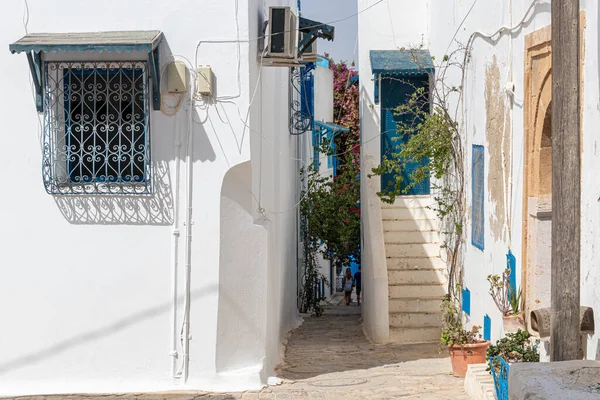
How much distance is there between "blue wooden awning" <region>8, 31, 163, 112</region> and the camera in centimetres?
842

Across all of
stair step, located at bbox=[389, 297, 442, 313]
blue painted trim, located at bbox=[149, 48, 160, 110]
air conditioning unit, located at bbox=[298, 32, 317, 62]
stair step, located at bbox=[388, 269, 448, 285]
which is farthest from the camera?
stair step, located at bbox=[388, 269, 448, 285]

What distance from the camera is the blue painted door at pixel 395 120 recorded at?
15.3 m

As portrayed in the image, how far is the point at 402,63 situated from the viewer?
585 inches

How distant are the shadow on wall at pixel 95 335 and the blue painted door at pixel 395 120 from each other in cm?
692

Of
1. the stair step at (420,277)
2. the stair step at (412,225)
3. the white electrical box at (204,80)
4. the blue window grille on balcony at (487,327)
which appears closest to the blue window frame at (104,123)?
the white electrical box at (204,80)

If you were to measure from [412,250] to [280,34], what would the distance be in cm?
556

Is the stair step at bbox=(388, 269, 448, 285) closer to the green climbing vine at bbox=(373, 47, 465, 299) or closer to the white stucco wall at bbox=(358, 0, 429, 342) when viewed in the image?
the green climbing vine at bbox=(373, 47, 465, 299)

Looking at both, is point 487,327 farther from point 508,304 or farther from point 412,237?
point 412,237

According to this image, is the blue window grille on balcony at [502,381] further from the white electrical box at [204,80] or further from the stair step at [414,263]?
the stair step at [414,263]

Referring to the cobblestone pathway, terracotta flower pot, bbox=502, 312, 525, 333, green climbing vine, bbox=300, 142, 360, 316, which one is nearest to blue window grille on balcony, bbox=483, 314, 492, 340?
the cobblestone pathway

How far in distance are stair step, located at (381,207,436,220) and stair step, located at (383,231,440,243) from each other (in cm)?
39

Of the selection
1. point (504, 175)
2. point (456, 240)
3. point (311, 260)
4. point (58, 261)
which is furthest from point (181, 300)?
point (311, 260)

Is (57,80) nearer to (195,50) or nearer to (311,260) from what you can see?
(195,50)

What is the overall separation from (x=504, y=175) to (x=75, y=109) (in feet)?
14.5
